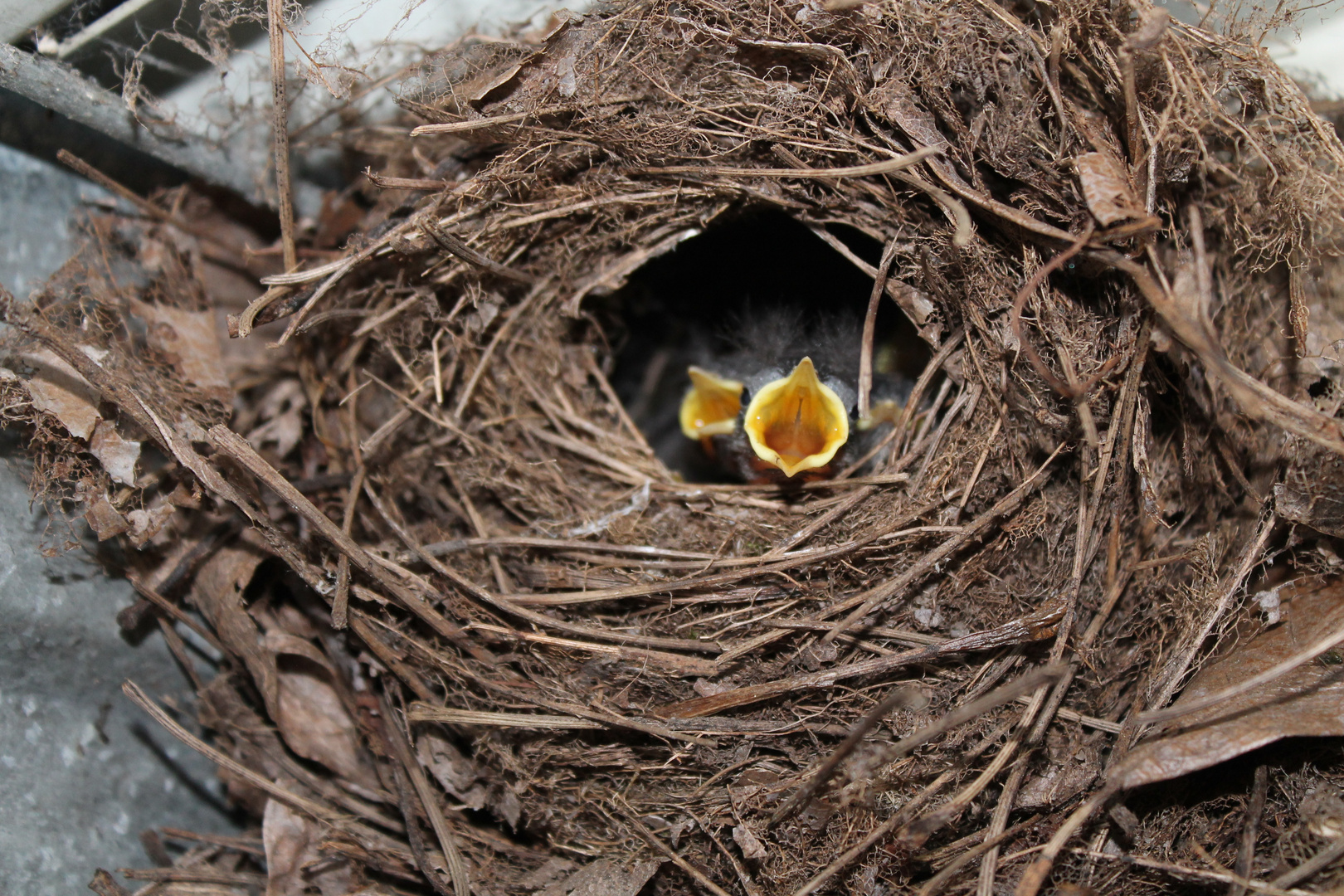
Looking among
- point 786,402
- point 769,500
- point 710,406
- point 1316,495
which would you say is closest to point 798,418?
point 786,402

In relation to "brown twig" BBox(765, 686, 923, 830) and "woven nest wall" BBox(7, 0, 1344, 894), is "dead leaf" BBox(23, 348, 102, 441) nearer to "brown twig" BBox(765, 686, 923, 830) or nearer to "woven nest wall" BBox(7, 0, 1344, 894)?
"woven nest wall" BBox(7, 0, 1344, 894)

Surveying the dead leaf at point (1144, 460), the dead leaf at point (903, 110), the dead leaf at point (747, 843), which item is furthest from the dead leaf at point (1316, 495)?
the dead leaf at point (747, 843)

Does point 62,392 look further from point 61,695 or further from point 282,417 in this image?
point 61,695

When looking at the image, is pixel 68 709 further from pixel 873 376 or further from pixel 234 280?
pixel 873 376

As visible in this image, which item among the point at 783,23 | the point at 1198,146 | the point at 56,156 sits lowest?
the point at 56,156

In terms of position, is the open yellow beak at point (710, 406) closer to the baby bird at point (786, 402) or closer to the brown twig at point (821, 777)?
the baby bird at point (786, 402)

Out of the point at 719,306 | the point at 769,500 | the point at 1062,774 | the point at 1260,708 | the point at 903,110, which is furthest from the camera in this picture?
the point at 719,306

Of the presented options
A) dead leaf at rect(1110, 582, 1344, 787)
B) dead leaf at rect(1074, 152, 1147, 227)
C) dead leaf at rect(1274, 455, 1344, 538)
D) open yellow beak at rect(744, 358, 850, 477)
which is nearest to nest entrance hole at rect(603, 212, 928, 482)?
open yellow beak at rect(744, 358, 850, 477)

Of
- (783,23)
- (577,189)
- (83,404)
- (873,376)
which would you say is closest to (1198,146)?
(783,23)

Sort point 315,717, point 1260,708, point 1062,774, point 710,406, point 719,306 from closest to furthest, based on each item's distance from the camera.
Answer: point 1260,708 → point 1062,774 → point 315,717 → point 710,406 → point 719,306
